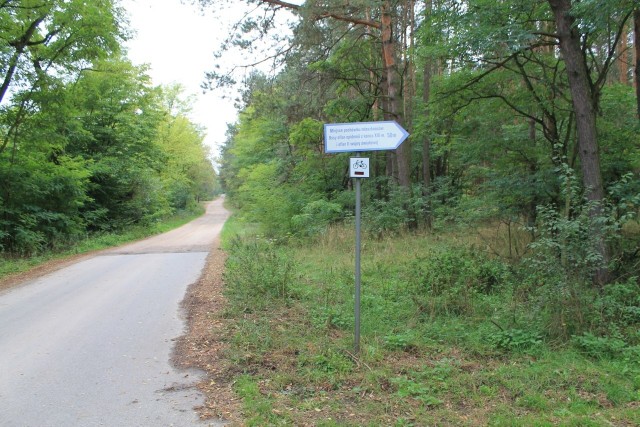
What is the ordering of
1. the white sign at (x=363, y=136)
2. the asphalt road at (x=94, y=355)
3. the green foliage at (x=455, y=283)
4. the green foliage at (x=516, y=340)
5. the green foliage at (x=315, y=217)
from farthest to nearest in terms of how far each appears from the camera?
the green foliage at (x=315, y=217) < the green foliage at (x=455, y=283) < the green foliage at (x=516, y=340) < the white sign at (x=363, y=136) < the asphalt road at (x=94, y=355)

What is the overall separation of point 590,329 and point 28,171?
16.8 m

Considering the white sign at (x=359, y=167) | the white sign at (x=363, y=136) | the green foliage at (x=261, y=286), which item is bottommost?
the green foliage at (x=261, y=286)

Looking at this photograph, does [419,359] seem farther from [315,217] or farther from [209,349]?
[315,217]

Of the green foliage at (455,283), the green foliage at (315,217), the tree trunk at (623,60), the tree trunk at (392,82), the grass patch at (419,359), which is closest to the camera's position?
the grass patch at (419,359)

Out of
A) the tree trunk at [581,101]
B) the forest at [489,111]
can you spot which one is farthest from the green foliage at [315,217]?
the tree trunk at [581,101]

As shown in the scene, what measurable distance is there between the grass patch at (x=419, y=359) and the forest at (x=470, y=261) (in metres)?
0.02

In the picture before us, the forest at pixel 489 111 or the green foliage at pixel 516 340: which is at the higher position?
the forest at pixel 489 111

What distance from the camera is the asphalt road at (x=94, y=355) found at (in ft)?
13.1

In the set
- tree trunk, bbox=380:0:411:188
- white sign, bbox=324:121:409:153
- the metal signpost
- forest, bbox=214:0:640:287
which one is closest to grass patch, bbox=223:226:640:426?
the metal signpost

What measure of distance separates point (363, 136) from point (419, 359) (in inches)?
103

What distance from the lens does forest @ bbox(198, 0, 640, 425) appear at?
13.9 feet

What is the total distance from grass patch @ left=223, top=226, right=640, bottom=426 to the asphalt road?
0.83 metres

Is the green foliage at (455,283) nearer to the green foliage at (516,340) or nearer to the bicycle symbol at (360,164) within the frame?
the green foliage at (516,340)

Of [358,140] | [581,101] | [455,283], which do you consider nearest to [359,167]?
[358,140]
